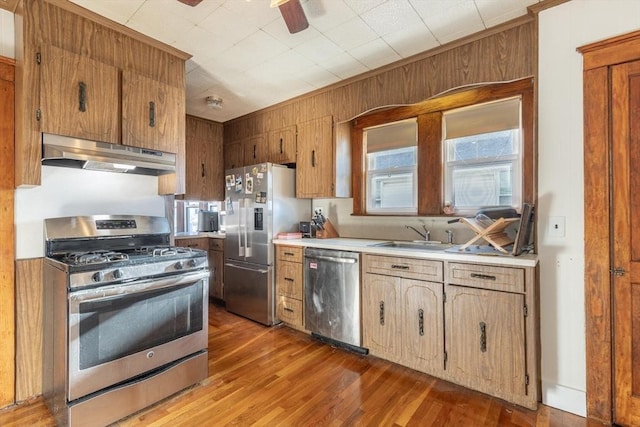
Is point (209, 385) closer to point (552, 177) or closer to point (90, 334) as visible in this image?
point (90, 334)

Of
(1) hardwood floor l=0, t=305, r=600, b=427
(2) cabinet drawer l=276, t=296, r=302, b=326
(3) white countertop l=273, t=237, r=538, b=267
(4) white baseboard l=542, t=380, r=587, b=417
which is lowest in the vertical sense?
(1) hardwood floor l=0, t=305, r=600, b=427

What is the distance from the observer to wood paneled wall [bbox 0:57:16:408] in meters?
1.95

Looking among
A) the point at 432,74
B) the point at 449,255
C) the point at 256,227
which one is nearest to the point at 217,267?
the point at 256,227

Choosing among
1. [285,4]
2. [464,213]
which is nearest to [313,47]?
[285,4]

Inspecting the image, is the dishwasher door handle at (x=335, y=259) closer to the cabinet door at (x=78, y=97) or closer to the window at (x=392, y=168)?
the window at (x=392, y=168)

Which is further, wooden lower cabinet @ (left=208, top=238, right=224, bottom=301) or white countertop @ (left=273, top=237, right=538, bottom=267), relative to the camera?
wooden lower cabinet @ (left=208, top=238, right=224, bottom=301)

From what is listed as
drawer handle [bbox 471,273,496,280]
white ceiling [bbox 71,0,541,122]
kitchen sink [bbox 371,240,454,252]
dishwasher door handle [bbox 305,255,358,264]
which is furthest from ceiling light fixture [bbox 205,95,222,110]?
drawer handle [bbox 471,273,496,280]

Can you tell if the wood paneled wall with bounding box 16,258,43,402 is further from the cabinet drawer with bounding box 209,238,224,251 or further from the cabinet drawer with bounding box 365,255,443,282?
the cabinet drawer with bounding box 365,255,443,282

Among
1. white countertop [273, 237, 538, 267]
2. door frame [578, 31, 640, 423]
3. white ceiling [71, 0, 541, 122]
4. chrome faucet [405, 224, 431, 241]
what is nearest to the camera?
door frame [578, 31, 640, 423]

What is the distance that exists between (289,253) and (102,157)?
1.85 meters

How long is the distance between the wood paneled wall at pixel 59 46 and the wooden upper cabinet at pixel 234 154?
1870mm

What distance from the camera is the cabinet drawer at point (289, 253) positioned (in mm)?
3160

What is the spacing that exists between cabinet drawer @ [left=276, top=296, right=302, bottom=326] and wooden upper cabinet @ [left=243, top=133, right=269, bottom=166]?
73.1 inches

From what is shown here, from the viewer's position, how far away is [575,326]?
191 centimetres
